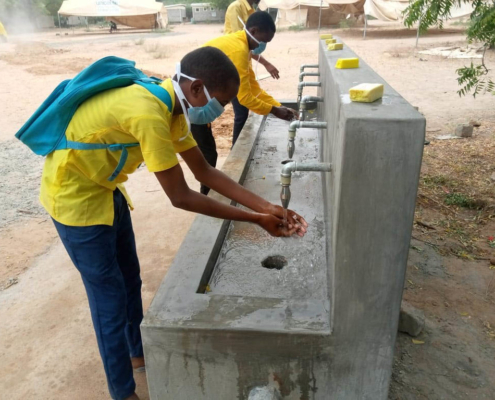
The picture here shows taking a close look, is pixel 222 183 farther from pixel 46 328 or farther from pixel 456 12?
pixel 456 12

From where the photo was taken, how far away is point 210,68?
5.77 ft

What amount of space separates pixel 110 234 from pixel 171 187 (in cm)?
43

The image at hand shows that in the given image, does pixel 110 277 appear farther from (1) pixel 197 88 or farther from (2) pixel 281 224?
(1) pixel 197 88

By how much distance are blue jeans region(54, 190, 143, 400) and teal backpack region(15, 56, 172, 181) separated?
0.30 metres

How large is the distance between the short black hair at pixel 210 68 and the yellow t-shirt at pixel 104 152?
4.8 inches

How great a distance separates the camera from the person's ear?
69.1 inches

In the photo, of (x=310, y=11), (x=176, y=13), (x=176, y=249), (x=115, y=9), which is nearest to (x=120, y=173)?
(x=176, y=249)

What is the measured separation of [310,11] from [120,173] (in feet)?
92.8

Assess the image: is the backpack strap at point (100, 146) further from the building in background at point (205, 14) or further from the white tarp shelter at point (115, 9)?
the building in background at point (205, 14)

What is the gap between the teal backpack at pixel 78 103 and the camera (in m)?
1.71

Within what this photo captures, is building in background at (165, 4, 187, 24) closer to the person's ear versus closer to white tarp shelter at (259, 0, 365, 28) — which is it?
white tarp shelter at (259, 0, 365, 28)

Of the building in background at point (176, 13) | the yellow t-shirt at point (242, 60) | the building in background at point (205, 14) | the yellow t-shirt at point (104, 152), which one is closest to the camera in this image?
the yellow t-shirt at point (104, 152)

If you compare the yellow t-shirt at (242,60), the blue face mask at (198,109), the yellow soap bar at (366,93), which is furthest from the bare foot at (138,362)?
the yellow t-shirt at (242,60)

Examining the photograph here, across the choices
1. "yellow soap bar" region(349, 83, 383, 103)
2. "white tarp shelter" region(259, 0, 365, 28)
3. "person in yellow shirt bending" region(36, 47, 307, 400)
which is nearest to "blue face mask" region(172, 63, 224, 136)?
"person in yellow shirt bending" region(36, 47, 307, 400)
